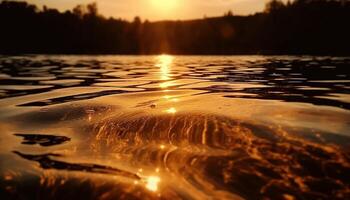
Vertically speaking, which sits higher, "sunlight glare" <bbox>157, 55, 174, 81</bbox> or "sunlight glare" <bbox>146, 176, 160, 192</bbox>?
"sunlight glare" <bbox>146, 176, 160, 192</bbox>

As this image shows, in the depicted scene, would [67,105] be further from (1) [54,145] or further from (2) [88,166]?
(2) [88,166]

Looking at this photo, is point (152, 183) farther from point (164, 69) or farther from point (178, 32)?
point (178, 32)

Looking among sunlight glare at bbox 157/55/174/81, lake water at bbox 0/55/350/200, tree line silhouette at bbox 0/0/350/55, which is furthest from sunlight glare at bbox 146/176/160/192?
tree line silhouette at bbox 0/0/350/55

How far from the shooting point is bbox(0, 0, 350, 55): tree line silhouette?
67.4m

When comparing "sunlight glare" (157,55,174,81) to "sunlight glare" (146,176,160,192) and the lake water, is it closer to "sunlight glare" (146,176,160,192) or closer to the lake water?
the lake water

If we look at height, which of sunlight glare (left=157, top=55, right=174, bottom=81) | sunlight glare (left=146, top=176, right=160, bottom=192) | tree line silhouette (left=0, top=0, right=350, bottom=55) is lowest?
sunlight glare (left=157, top=55, right=174, bottom=81)

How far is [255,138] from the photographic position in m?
2.50

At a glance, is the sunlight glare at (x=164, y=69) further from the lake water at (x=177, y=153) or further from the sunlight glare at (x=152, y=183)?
the sunlight glare at (x=152, y=183)

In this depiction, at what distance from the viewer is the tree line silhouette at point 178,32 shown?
67.4 m

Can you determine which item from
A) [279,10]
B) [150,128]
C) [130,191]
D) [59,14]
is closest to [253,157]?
[130,191]

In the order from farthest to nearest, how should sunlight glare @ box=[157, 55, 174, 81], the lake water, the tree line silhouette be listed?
the tree line silhouette
sunlight glare @ box=[157, 55, 174, 81]
the lake water

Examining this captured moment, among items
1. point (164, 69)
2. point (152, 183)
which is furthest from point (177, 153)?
point (164, 69)

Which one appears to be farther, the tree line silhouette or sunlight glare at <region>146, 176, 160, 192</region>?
the tree line silhouette

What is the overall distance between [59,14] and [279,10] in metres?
66.4
